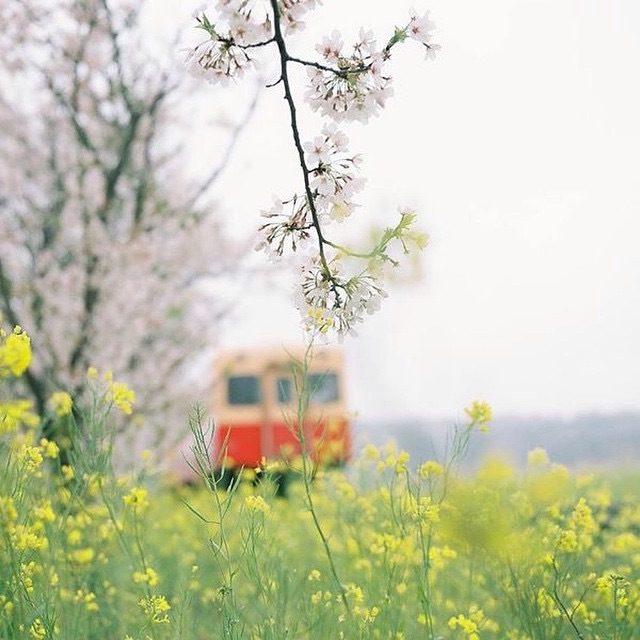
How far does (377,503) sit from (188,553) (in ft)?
5.76

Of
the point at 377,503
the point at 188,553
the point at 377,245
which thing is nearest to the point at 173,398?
the point at 188,553

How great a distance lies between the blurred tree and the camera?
593cm

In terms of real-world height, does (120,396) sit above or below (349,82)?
below

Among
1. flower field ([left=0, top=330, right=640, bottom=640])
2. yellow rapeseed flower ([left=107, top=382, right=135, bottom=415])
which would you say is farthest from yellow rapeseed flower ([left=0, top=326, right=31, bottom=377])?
yellow rapeseed flower ([left=107, top=382, right=135, bottom=415])

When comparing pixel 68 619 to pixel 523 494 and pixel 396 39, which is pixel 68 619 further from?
pixel 396 39

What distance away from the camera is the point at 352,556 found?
3.70 m

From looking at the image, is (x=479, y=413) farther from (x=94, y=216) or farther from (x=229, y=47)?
(x=94, y=216)

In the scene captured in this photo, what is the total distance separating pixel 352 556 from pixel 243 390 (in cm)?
756

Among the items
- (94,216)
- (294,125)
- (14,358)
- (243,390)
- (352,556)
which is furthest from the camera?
(243,390)

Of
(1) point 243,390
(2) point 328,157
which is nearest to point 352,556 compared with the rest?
(2) point 328,157

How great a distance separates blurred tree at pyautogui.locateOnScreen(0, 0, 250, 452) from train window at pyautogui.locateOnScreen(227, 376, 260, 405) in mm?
4325

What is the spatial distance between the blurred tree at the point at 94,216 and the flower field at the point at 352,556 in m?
2.51

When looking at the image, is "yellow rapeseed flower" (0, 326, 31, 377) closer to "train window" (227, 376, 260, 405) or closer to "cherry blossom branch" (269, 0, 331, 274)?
"cherry blossom branch" (269, 0, 331, 274)

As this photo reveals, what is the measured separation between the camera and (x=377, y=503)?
358 centimetres
